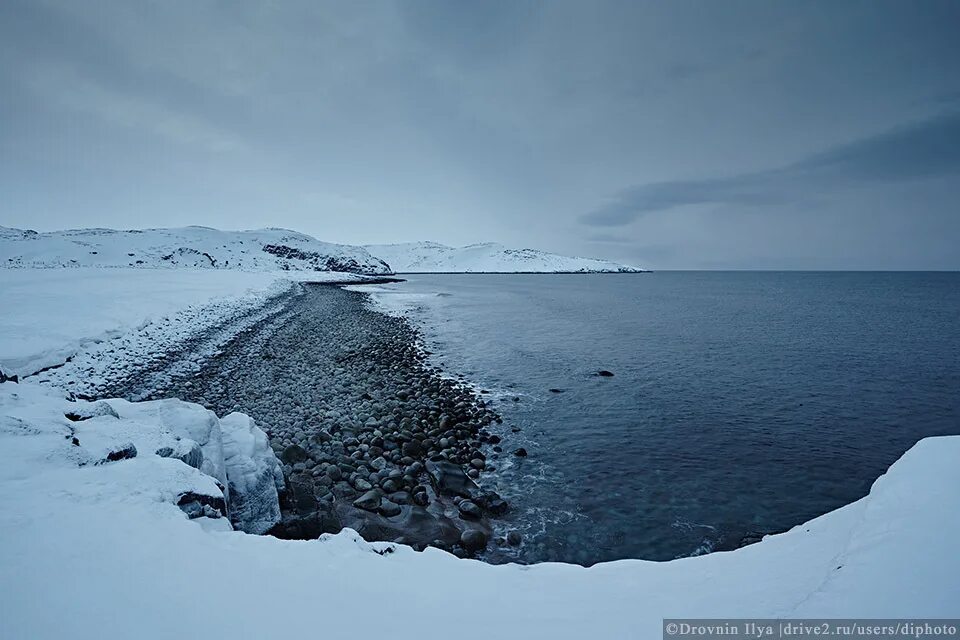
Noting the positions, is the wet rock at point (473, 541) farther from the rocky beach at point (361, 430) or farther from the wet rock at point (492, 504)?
the wet rock at point (492, 504)

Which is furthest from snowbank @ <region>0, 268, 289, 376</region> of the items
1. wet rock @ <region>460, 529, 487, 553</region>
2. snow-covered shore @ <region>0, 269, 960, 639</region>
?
wet rock @ <region>460, 529, 487, 553</region>

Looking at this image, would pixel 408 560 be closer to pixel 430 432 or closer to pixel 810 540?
pixel 810 540

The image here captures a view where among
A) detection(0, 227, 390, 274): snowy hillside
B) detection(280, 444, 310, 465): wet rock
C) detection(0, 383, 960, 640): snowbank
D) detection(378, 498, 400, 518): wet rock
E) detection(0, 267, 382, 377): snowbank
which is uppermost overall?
detection(0, 227, 390, 274): snowy hillside

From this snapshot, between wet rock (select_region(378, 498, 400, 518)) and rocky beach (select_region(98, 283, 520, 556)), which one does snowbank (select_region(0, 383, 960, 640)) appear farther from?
wet rock (select_region(378, 498, 400, 518))

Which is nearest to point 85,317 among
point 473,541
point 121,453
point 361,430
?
point 361,430

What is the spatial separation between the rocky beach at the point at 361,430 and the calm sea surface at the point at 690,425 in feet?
4.21

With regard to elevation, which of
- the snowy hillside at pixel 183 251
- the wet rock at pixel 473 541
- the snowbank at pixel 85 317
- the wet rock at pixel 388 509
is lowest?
the wet rock at pixel 473 541

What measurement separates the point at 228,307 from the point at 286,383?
19.2m

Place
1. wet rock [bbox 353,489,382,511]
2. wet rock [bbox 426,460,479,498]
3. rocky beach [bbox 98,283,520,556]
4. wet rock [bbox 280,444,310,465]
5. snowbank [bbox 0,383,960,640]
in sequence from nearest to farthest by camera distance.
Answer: snowbank [bbox 0,383,960,640]
rocky beach [bbox 98,283,520,556]
wet rock [bbox 353,489,382,511]
wet rock [bbox 426,460,479,498]
wet rock [bbox 280,444,310,465]

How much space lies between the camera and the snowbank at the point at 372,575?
3484 mm

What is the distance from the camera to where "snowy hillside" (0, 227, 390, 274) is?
93875mm

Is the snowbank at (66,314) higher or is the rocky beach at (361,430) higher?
the snowbank at (66,314)

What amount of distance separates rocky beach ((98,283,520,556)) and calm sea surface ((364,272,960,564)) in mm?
1285

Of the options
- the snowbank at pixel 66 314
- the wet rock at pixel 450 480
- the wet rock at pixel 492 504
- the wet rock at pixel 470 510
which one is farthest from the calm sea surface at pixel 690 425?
the snowbank at pixel 66 314
